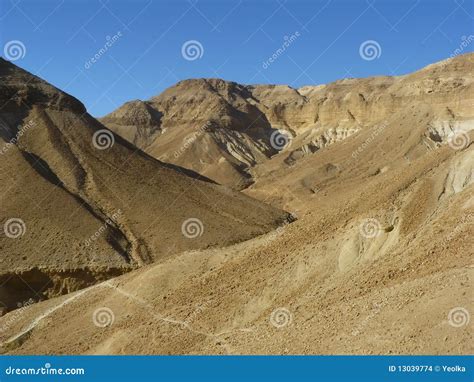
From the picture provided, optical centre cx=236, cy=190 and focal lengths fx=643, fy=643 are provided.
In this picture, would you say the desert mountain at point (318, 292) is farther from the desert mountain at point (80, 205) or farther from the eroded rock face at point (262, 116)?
the eroded rock face at point (262, 116)

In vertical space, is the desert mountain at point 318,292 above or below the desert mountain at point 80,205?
A: below

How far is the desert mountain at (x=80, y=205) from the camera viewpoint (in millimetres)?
29750

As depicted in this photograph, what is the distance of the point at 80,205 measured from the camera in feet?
115

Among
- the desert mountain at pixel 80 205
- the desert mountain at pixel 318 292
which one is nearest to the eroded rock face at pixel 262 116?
the desert mountain at pixel 80 205

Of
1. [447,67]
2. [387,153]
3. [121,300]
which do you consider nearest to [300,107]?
[447,67]

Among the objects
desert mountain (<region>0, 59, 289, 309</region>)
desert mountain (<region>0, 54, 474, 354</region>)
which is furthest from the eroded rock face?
desert mountain (<region>0, 54, 474, 354</region>)

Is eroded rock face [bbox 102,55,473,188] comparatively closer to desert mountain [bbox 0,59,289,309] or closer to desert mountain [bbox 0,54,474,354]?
desert mountain [bbox 0,59,289,309]

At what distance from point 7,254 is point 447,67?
58.3 metres

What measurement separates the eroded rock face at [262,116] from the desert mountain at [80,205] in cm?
3186

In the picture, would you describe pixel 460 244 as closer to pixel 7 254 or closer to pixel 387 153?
pixel 7 254

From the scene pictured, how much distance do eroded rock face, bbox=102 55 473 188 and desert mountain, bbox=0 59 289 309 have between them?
3186 cm

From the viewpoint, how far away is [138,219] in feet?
119

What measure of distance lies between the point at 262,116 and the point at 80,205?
85.1 m

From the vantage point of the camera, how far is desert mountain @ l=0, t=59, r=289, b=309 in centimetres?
2975
